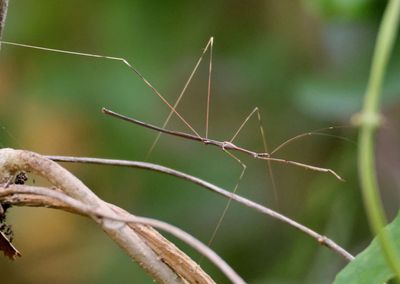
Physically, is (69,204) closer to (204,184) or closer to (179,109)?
(204,184)

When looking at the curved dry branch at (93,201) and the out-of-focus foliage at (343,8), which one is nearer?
the curved dry branch at (93,201)

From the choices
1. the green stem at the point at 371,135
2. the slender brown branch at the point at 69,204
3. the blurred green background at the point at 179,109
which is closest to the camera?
the green stem at the point at 371,135

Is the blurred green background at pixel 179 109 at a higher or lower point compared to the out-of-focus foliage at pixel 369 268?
lower

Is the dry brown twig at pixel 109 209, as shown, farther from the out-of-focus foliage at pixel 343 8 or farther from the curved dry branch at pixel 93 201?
the out-of-focus foliage at pixel 343 8

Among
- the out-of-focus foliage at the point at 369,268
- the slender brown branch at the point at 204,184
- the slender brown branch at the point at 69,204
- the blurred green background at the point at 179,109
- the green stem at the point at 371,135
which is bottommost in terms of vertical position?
the blurred green background at the point at 179,109

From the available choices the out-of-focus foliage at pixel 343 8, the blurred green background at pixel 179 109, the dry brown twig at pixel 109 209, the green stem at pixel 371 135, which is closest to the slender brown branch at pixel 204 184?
the dry brown twig at pixel 109 209

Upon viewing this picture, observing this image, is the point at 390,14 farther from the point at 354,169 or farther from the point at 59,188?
the point at 354,169

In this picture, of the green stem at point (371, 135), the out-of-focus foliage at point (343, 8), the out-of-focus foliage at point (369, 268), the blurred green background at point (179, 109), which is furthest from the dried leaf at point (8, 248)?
the blurred green background at point (179, 109)

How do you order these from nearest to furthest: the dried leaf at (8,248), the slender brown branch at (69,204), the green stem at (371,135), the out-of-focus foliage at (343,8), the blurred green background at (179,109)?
the green stem at (371,135)
the slender brown branch at (69,204)
the dried leaf at (8,248)
the out-of-focus foliage at (343,8)
the blurred green background at (179,109)

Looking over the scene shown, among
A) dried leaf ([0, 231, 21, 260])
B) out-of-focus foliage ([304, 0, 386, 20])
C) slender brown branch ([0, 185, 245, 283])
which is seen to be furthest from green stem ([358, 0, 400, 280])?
out-of-focus foliage ([304, 0, 386, 20])
